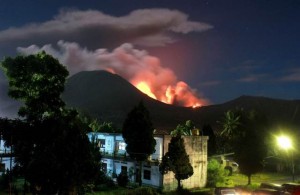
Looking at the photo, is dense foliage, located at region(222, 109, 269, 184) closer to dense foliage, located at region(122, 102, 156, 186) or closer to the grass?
the grass

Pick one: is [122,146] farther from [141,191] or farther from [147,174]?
[141,191]

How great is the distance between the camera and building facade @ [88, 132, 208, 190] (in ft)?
172

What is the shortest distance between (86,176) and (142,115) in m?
23.3

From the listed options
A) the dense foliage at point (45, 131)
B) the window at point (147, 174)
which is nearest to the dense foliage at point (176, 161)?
the window at point (147, 174)

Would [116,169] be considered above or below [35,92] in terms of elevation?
below

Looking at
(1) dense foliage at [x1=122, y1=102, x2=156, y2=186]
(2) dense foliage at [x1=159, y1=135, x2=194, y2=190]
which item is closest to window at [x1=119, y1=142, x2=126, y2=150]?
(1) dense foliage at [x1=122, y1=102, x2=156, y2=186]

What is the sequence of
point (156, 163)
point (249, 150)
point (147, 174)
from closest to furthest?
point (156, 163), point (147, 174), point (249, 150)

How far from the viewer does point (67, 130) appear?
30000 mm

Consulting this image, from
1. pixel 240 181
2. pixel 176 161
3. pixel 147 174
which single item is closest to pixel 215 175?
pixel 240 181

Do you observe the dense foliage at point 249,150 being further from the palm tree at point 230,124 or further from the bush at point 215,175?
the palm tree at point 230,124

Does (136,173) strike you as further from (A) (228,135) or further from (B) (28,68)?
(A) (228,135)

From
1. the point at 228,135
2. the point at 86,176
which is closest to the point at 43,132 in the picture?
the point at 86,176

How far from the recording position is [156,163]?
5238 cm

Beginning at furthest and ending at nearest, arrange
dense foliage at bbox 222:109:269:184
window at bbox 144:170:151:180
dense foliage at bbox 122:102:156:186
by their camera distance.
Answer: dense foliage at bbox 222:109:269:184, window at bbox 144:170:151:180, dense foliage at bbox 122:102:156:186
